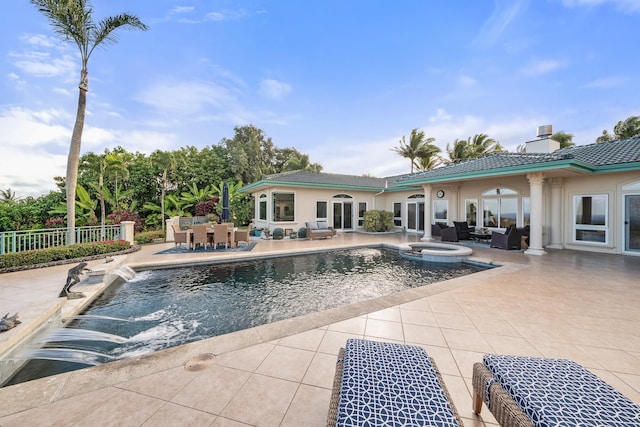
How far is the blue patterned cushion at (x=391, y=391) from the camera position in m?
1.35

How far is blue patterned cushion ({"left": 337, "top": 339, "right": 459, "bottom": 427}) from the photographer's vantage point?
135 centimetres

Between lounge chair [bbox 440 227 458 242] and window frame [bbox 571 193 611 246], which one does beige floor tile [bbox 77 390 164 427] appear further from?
window frame [bbox 571 193 611 246]

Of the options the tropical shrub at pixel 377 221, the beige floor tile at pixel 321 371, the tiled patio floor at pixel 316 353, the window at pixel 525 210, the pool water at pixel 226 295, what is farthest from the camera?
the tropical shrub at pixel 377 221

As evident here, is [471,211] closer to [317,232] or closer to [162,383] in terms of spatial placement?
[317,232]

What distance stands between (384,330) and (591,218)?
11818 millimetres

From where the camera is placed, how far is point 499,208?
495 inches

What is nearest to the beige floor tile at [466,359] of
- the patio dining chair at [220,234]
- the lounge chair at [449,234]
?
the patio dining chair at [220,234]

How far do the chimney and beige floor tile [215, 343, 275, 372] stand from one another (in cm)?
1639

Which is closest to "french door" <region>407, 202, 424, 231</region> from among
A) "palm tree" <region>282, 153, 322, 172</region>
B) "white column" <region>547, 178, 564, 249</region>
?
"white column" <region>547, 178, 564, 249</region>

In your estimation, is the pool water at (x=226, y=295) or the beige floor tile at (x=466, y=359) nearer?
the beige floor tile at (x=466, y=359)

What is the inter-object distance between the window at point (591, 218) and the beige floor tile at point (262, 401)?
521 inches

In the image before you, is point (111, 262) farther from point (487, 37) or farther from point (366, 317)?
point (487, 37)

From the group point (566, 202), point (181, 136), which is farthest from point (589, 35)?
point (181, 136)

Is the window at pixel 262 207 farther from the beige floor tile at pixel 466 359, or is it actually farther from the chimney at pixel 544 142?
the chimney at pixel 544 142
